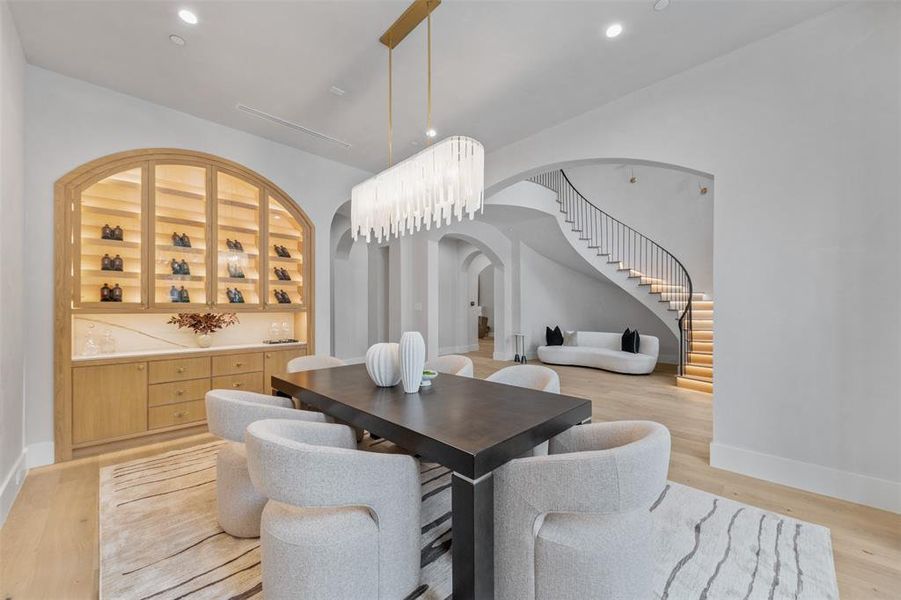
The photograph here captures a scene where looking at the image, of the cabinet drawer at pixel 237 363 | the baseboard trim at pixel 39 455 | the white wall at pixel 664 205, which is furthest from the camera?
the white wall at pixel 664 205

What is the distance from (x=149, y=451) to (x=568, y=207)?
8101 mm

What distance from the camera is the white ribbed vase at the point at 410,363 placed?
6.86ft

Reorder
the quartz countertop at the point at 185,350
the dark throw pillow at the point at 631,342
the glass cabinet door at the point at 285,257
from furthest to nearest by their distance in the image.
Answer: the dark throw pillow at the point at 631,342 < the glass cabinet door at the point at 285,257 < the quartz countertop at the point at 185,350

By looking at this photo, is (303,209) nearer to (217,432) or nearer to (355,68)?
(355,68)

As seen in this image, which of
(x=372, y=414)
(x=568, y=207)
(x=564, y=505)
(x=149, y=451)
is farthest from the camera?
(x=568, y=207)

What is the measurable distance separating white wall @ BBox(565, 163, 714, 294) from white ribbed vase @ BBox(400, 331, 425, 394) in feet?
22.7

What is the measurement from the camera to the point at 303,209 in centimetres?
443

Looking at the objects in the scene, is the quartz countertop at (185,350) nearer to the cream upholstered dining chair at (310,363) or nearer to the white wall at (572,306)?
the cream upholstered dining chair at (310,363)

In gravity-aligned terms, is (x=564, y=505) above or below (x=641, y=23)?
below

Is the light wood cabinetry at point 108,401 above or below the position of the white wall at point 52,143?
below

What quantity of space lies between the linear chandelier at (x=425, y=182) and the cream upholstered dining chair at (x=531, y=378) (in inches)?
44.6

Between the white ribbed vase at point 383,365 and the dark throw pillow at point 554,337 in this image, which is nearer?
the white ribbed vase at point 383,365

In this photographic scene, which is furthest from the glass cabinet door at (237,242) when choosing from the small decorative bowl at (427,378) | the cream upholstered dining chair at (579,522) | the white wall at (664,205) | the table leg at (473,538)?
the white wall at (664,205)

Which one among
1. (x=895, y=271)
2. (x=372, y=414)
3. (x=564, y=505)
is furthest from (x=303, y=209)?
(x=895, y=271)
